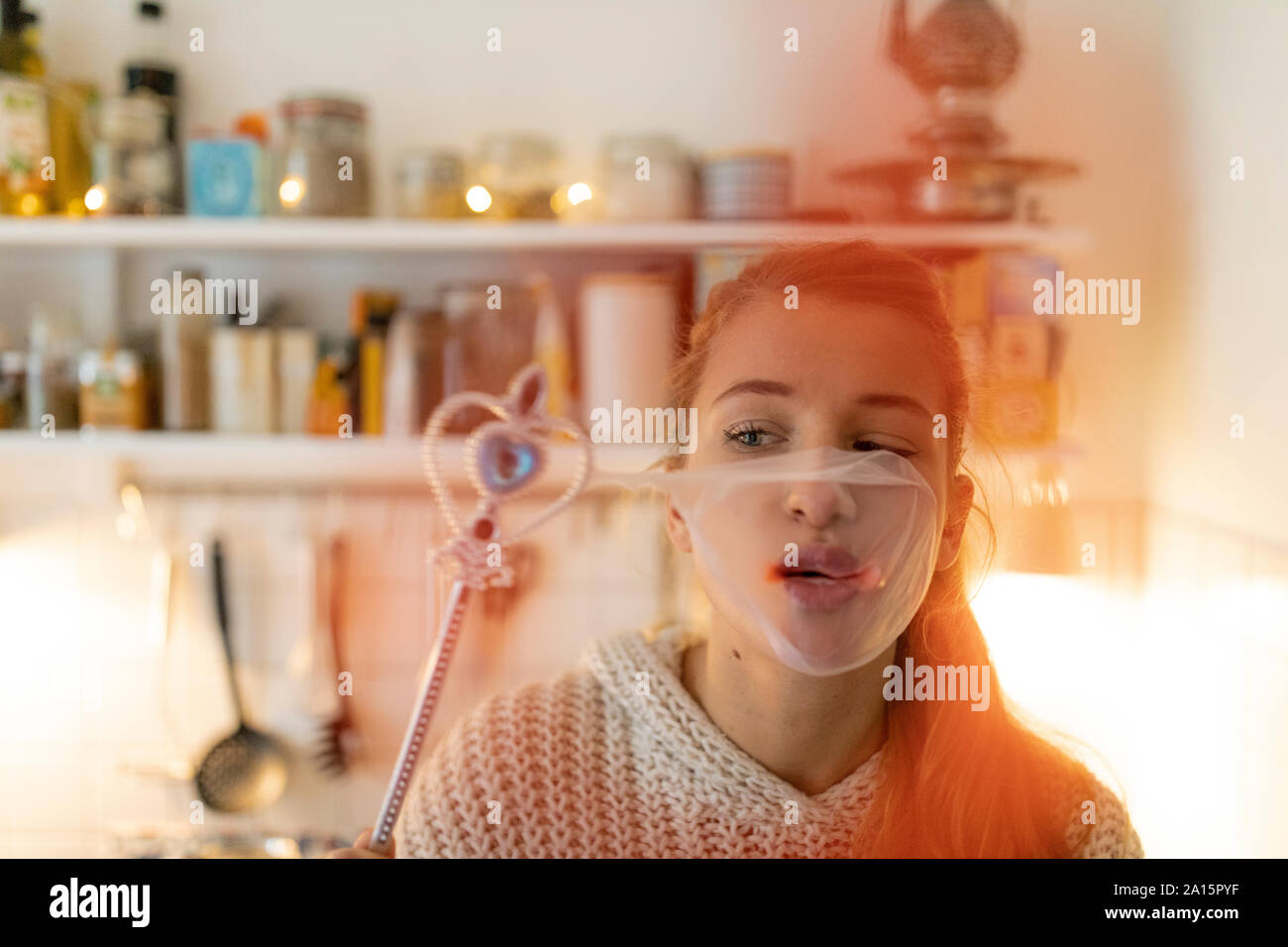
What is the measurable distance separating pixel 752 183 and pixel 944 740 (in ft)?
1.67

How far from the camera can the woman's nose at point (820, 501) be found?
480mm

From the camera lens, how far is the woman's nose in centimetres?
48

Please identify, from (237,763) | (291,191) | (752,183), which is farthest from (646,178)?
(237,763)

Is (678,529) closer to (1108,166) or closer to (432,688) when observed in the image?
(432,688)

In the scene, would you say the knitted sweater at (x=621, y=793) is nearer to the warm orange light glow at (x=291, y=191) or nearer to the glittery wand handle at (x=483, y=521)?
the glittery wand handle at (x=483, y=521)

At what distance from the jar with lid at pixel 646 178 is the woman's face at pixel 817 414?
422 millimetres

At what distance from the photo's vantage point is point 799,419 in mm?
489

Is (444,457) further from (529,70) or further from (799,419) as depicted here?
(799,419)

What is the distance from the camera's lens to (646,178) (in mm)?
899

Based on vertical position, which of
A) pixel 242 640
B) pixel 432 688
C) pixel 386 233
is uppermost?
pixel 386 233

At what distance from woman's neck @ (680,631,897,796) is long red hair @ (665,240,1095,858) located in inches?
0.7

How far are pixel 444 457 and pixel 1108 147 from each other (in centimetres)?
63

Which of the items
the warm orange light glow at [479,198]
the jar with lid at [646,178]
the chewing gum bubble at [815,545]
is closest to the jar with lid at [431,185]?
the warm orange light glow at [479,198]

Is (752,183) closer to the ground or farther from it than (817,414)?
farther from it
